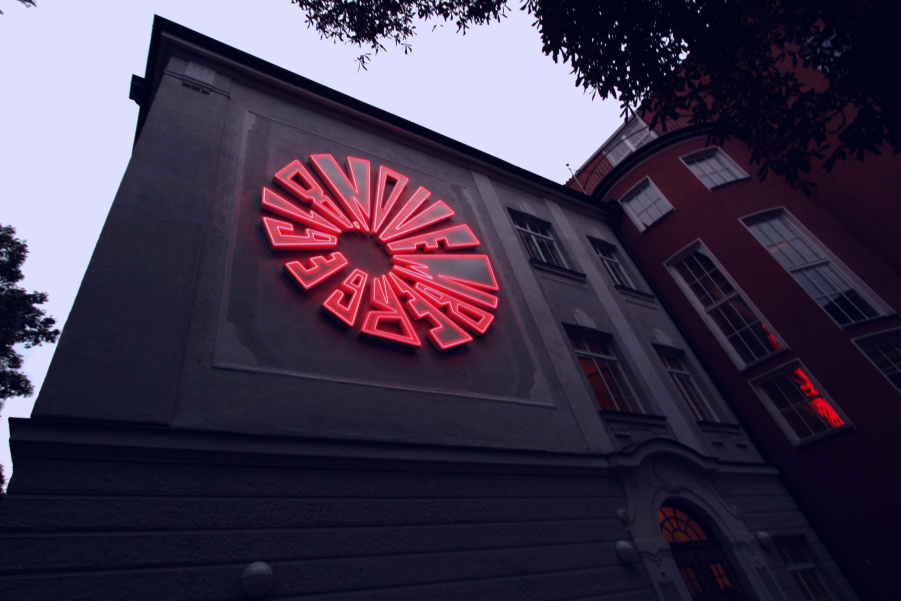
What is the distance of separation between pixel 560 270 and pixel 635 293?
2775 millimetres

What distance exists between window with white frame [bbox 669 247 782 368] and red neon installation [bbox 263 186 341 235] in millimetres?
9724

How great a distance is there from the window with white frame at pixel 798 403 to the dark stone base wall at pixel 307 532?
235 inches

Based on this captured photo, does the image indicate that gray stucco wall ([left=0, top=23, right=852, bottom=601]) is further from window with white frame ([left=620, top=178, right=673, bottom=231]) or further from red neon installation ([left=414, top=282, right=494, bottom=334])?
window with white frame ([left=620, top=178, right=673, bottom=231])

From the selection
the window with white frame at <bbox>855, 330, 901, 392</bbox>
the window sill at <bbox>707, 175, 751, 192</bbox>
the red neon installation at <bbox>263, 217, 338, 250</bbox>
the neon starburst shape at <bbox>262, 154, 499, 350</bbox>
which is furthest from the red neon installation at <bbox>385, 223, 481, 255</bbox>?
→ the window with white frame at <bbox>855, 330, 901, 392</bbox>

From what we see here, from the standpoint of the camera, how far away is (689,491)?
8.41m

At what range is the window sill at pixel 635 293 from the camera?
41.0 ft

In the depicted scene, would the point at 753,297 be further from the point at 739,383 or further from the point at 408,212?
the point at 408,212

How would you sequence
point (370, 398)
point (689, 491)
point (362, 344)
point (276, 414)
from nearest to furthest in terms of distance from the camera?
1. point (276, 414)
2. point (370, 398)
3. point (362, 344)
4. point (689, 491)

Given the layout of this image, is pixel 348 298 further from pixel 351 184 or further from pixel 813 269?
pixel 813 269

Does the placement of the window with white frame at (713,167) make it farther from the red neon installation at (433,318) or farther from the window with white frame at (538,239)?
the red neon installation at (433,318)

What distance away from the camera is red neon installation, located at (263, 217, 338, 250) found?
733 cm

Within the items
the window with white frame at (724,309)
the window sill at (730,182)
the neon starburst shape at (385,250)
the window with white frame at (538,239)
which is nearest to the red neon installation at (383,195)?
the neon starburst shape at (385,250)

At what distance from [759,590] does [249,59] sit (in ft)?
43.1

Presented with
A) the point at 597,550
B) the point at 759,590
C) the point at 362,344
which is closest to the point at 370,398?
the point at 362,344
